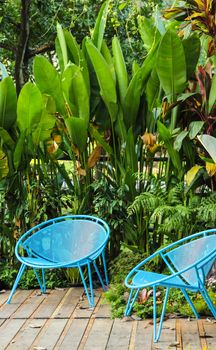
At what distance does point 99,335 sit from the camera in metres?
3.57

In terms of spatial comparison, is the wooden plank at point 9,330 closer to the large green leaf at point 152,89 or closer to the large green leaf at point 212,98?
the large green leaf at point 152,89

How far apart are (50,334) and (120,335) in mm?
492

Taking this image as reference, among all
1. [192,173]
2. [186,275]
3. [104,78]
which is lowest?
[186,275]

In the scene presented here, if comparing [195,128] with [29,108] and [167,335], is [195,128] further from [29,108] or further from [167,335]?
[167,335]

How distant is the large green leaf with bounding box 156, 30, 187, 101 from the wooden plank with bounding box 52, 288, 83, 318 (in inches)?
76.3

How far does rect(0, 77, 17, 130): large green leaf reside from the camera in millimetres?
4691

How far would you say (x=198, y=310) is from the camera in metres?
3.89

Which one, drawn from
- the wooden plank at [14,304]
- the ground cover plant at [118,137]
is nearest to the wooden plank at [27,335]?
the wooden plank at [14,304]

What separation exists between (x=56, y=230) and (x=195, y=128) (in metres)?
1.54

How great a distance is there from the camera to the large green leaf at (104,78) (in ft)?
15.0

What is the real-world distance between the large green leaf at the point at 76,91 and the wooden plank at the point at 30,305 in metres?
1.62

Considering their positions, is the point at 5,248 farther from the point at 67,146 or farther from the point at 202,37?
the point at 202,37

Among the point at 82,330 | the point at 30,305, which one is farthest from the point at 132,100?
the point at 82,330

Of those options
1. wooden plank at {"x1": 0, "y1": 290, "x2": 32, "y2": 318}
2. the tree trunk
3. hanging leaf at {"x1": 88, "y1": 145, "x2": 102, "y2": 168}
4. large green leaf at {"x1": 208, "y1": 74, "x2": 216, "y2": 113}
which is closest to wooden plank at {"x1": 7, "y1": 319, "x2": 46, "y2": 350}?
wooden plank at {"x1": 0, "y1": 290, "x2": 32, "y2": 318}
